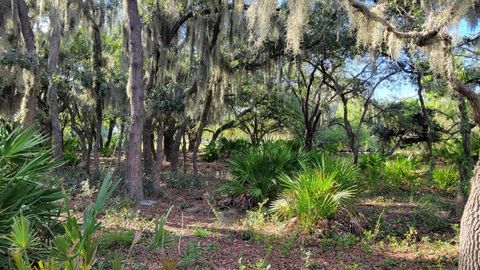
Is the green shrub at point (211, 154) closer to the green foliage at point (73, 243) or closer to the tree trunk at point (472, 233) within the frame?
the tree trunk at point (472, 233)

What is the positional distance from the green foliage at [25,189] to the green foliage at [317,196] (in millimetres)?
4075

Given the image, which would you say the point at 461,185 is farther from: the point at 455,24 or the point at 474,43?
the point at 455,24

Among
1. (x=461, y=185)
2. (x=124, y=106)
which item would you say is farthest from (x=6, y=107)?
(x=461, y=185)

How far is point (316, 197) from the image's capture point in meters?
6.69

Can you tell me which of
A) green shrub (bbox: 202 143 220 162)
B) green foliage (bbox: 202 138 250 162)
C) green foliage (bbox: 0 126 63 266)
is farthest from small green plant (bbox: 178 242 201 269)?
green shrub (bbox: 202 143 220 162)

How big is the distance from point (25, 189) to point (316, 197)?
4558 millimetres

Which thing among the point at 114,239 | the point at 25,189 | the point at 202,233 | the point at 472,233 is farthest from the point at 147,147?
the point at 472,233

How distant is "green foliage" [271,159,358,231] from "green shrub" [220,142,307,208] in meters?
1.39

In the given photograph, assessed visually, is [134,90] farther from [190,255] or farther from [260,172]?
[190,255]

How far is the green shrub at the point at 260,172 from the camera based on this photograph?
8695mm

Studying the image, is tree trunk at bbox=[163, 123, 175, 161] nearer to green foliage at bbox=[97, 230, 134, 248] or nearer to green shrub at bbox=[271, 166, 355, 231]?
green shrub at bbox=[271, 166, 355, 231]

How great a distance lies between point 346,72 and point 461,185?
8.77 m

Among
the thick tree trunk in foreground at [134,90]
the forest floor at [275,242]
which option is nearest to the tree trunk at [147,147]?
the thick tree trunk in foreground at [134,90]

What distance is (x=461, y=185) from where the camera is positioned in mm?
8078
